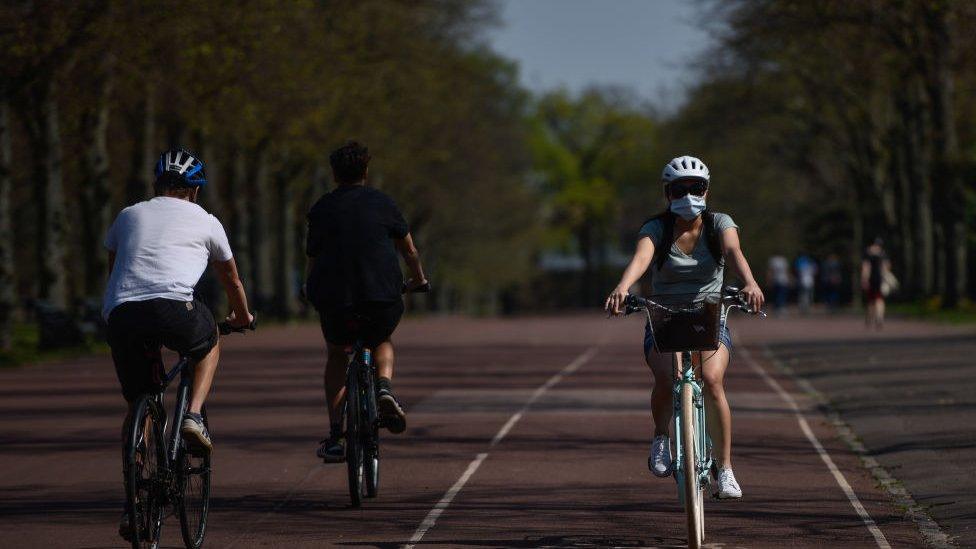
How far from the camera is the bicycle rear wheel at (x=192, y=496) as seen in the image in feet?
27.3

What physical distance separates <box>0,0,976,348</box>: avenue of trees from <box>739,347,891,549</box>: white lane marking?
11217 mm

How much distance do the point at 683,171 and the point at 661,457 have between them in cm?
142

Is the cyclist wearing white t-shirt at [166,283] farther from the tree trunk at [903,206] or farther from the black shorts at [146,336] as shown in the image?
the tree trunk at [903,206]

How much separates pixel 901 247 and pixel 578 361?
34.7 metres

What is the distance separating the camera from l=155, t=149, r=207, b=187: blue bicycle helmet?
333 inches

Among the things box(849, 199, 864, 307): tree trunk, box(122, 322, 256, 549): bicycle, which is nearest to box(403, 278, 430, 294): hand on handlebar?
box(122, 322, 256, 549): bicycle

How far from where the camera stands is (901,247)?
5925cm

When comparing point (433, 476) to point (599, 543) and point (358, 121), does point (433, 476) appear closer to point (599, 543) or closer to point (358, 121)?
point (599, 543)

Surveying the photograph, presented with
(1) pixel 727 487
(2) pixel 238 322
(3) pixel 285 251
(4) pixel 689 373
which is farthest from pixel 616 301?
(3) pixel 285 251

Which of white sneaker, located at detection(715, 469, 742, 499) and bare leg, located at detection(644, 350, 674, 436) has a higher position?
bare leg, located at detection(644, 350, 674, 436)

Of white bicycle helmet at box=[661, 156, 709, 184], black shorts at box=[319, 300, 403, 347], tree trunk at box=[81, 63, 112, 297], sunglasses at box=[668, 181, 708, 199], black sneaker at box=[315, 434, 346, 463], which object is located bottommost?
black sneaker at box=[315, 434, 346, 463]

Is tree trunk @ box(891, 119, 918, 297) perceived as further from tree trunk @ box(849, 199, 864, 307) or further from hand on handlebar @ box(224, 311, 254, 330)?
hand on handlebar @ box(224, 311, 254, 330)

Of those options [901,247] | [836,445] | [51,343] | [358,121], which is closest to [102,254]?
[51,343]

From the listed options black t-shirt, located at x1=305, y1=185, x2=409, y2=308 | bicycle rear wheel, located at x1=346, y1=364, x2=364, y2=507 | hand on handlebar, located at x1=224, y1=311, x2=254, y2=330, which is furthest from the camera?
black t-shirt, located at x1=305, y1=185, x2=409, y2=308
